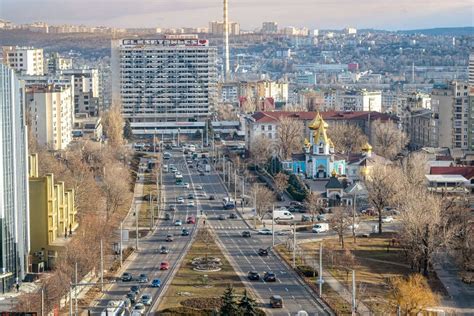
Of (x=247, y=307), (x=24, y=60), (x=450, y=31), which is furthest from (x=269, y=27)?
(x=247, y=307)

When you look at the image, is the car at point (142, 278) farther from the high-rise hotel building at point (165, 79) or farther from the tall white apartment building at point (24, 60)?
the tall white apartment building at point (24, 60)

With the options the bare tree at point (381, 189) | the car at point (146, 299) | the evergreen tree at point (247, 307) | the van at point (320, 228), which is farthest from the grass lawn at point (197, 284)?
the bare tree at point (381, 189)

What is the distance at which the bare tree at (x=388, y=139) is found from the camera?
40.0 m

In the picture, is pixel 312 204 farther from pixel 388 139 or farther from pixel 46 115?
pixel 46 115

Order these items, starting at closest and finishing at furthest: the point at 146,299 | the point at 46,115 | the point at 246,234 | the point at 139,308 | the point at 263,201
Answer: the point at 139,308
the point at 146,299
the point at 246,234
the point at 263,201
the point at 46,115

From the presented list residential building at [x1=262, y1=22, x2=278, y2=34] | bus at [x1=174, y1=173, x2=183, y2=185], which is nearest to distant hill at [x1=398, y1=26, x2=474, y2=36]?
residential building at [x1=262, y1=22, x2=278, y2=34]

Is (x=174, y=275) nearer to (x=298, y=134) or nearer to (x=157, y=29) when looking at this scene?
(x=298, y=134)

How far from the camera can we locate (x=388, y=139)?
135 ft

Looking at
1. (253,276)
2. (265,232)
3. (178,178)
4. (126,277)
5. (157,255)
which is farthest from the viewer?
(178,178)

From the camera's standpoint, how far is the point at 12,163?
67.4 feet

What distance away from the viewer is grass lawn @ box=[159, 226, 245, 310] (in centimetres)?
1880

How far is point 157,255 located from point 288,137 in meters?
16.9

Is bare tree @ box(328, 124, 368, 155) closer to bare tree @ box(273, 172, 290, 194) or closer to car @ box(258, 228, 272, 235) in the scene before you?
bare tree @ box(273, 172, 290, 194)

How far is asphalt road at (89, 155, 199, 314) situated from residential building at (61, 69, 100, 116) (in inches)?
972
